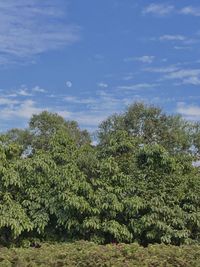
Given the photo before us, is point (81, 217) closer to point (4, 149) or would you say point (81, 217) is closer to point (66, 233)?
point (66, 233)

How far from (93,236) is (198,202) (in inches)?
95.5

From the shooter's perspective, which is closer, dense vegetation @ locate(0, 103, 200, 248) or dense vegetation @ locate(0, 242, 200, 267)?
dense vegetation @ locate(0, 242, 200, 267)

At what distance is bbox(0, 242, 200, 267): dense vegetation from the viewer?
5918mm

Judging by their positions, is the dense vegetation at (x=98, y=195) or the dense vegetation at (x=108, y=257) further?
the dense vegetation at (x=98, y=195)

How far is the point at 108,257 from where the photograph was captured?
6078 mm

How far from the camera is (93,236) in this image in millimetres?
10414

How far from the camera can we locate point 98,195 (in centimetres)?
1030

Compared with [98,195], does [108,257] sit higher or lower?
lower

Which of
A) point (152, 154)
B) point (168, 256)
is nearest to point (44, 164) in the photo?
point (152, 154)

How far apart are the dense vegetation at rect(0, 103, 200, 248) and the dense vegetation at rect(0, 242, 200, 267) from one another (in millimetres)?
3446

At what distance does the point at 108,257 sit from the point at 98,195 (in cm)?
423

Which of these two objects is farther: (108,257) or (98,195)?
(98,195)

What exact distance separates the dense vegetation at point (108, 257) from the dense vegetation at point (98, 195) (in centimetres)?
345

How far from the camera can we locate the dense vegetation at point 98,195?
10.2m
